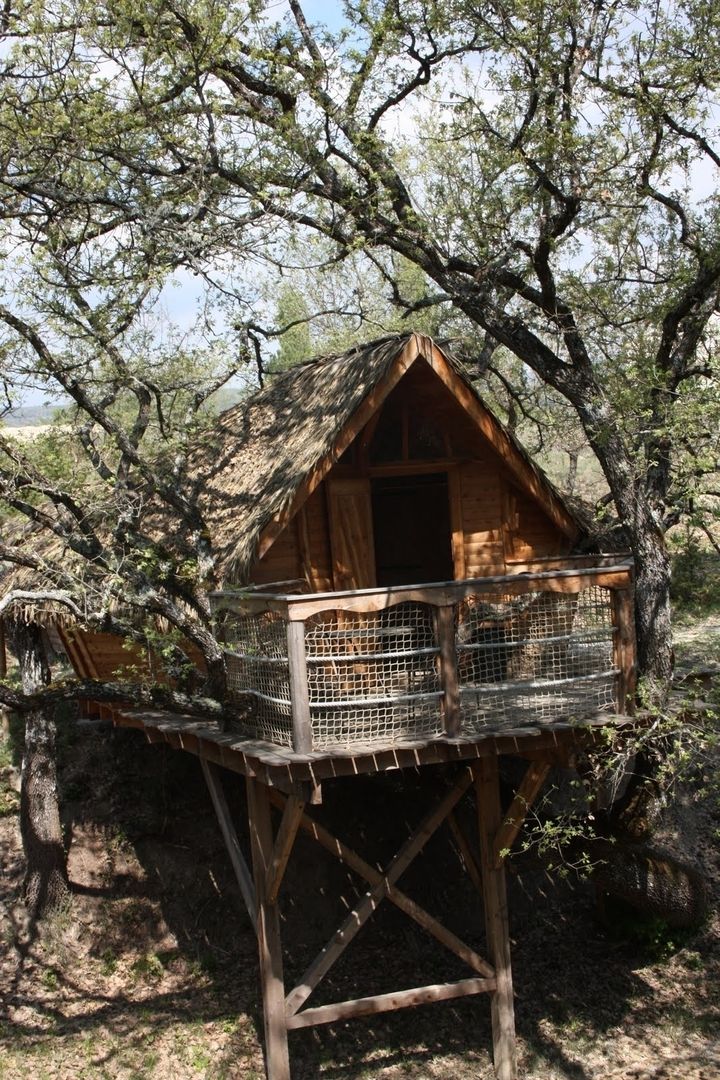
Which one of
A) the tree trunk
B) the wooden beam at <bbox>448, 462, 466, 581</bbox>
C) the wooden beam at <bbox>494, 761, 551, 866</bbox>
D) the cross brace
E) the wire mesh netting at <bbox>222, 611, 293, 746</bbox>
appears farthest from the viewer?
the tree trunk

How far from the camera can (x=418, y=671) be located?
34.4ft

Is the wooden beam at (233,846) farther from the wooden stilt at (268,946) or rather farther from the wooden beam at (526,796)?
the wooden beam at (526,796)

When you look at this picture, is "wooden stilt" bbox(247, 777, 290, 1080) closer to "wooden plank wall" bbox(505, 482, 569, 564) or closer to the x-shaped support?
the x-shaped support

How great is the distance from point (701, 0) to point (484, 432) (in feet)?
16.8

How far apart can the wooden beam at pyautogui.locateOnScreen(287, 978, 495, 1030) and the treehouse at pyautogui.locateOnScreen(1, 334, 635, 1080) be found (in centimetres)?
2

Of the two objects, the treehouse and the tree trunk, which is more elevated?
the treehouse

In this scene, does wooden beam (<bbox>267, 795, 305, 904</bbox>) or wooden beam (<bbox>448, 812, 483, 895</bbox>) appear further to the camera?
wooden beam (<bbox>448, 812, 483, 895</bbox>)

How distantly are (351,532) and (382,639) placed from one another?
1.63 m

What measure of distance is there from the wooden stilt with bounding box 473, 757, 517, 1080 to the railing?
4.37 ft

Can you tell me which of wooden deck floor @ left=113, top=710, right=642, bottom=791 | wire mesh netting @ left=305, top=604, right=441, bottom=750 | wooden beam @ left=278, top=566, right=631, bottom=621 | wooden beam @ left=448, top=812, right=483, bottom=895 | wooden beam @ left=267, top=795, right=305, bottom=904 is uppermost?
wooden beam @ left=278, top=566, right=631, bottom=621

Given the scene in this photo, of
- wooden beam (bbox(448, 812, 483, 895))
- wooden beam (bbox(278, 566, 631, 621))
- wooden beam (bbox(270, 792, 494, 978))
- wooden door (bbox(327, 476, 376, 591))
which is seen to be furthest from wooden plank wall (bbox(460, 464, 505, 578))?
wooden beam (bbox(270, 792, 494, 978))

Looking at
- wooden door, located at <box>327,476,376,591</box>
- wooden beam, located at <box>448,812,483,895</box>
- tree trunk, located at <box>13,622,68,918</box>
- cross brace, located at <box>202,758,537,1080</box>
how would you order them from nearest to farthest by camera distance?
cross brace, located at <box>202,758,537,1080</box> < wooden beam, located at <box>448,812,483,895</box> < wooden door, located at <box>327,476,376,591</box> < tree trunk, located at <box>13,622,68,918</box>

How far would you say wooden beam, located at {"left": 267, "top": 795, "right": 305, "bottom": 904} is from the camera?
10200mm

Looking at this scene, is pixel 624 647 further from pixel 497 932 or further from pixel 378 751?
pixel 497 932
